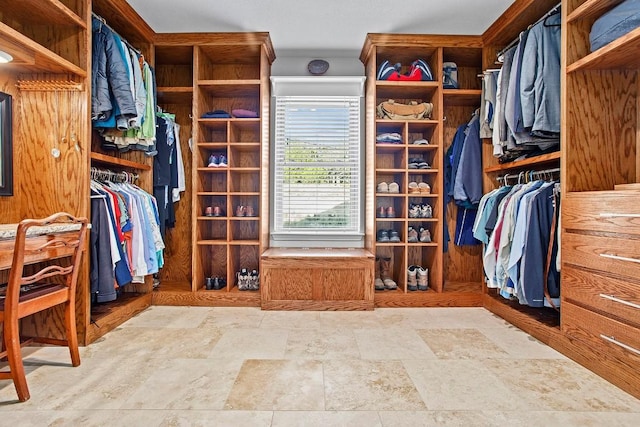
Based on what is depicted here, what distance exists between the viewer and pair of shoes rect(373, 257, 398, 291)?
338cm

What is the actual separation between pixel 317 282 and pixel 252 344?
0.94 meters

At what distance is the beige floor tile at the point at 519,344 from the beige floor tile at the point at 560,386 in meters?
0.08

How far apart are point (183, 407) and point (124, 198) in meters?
1.73

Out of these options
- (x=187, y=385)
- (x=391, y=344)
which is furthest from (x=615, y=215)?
(x=187, y=385)

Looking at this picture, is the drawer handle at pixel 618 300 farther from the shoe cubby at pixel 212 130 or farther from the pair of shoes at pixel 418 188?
the shoe cubby at pixel 212 130

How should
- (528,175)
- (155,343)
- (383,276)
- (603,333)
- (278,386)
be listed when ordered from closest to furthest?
(278,386), (603,333), (155,343), (528,175), (383,276)

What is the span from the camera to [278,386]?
1.82m

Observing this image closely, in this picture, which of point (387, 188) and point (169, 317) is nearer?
point (169, 317)

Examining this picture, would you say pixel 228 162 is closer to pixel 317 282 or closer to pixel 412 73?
pixel 317 282

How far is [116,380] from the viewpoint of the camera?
187cm

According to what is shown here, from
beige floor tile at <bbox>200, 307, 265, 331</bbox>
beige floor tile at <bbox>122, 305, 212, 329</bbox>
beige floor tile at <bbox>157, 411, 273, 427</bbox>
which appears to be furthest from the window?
beige floor tile at <bbox>157, 411, 273, 427</bbox>

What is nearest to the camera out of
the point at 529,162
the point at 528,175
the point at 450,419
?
the point at 450,419

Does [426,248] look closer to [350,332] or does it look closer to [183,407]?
[350,332]

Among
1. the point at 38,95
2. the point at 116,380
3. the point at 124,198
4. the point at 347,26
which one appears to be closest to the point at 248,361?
the point at 116,380
